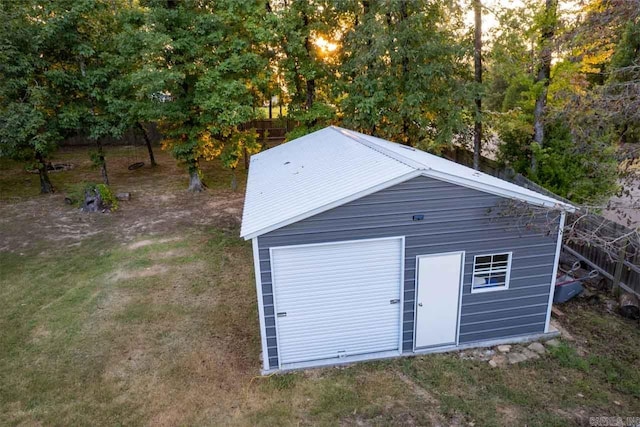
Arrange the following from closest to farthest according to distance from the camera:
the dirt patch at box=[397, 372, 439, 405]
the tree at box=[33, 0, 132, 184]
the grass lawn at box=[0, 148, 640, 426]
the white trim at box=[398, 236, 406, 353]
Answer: the grass lawn at box=[0, 148, 640, 426] → the dirt patch at box=[397, 372, 439, 405] → the white trim at box=[398, 236, 406, 353] → the tree at box=[33, 0, 132, 184]

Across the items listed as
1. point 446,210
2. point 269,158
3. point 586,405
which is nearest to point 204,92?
point 269,158

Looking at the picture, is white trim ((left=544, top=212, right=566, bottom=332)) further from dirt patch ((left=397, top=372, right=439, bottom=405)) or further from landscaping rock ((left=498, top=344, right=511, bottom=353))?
dirt patch ((left=397, top=372, right=439, bottom=405))

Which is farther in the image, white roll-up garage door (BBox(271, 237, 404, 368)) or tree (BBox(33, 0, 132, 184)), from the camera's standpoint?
tree (BBox(33, 0, 132, 184))

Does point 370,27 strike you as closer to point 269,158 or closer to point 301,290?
point 269,158

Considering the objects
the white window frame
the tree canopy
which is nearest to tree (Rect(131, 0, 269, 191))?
the tree canopy

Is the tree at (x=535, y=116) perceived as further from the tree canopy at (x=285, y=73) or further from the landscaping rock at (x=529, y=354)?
the landscaping rock at (x=529, y=354)

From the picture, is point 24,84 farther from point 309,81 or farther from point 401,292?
point 401,292

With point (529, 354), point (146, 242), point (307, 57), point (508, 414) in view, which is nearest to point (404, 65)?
point (307, 57)
